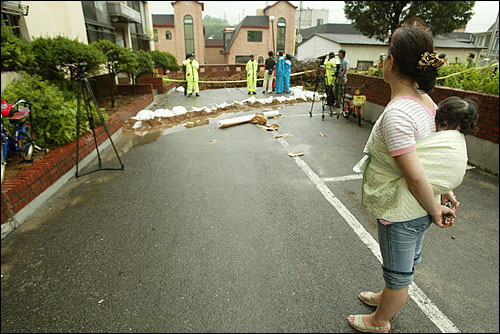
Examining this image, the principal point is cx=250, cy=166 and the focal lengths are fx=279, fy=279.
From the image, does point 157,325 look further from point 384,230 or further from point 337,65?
point 337,65

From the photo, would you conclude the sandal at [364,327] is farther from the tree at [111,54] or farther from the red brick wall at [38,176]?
the tree at [111,54]

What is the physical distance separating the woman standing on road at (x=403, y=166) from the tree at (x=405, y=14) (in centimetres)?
1894

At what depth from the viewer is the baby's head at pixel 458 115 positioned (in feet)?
3.96

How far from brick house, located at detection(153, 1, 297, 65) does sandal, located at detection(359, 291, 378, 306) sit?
33229 mm

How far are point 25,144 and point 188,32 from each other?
113 feet

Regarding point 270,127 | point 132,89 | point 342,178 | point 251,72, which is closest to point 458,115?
point 342,178

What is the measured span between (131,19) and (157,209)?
1732 cm

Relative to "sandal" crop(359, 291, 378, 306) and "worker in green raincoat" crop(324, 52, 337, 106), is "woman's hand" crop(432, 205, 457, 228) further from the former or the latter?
"worker in green raincoat" crop(324, 52, 337, 106)

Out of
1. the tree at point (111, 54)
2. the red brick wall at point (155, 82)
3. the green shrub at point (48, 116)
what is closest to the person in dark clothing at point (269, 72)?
the red brick wall at point (155, 82)

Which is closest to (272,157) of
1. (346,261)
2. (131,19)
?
(346,261)

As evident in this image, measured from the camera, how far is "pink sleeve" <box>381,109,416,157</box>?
3.99 feet

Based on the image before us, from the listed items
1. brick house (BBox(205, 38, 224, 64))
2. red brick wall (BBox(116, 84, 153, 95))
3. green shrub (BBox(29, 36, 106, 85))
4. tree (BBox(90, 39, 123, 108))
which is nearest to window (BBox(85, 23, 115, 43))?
red brick wall (BBox(116, 84, 153, 95))

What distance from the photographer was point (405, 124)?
4.00 ft

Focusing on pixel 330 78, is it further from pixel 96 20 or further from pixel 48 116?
pixel 96 20
